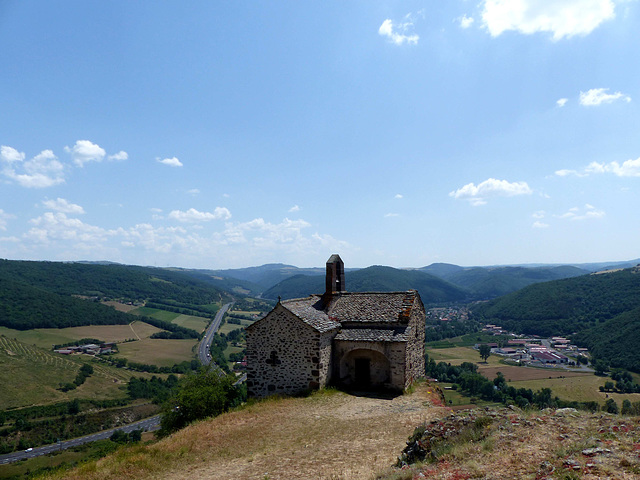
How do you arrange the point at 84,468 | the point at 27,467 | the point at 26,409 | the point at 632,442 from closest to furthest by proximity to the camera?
the point at 632,442 < the point at 84,468 < the point at 27,467 < the point at 26,409

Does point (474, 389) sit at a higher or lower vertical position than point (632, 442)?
lower

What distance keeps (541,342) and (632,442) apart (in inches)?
5813

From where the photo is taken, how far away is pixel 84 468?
11.4 metres

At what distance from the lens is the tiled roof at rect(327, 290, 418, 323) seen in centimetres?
2122

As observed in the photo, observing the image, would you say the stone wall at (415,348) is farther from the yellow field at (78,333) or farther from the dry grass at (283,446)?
the yellow field at (78,333)

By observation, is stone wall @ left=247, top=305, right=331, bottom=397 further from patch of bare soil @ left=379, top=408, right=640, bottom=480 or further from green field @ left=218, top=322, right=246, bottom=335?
green field @ left=218, top=322, right=246, bottom=335

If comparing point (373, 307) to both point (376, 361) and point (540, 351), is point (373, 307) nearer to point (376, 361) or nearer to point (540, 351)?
point (376, 361)

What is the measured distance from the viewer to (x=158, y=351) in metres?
122

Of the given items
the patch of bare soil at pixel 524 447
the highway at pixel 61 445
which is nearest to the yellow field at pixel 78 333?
the highway at pixel 61 445

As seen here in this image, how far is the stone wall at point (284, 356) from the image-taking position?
19641 mm

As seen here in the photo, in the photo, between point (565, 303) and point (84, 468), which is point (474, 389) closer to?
point (84, 468)

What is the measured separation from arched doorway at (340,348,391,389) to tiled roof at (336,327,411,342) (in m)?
0.88

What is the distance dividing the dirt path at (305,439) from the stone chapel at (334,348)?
1.98m

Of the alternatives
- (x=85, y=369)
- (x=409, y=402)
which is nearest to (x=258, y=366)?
(x=409, y=402)
